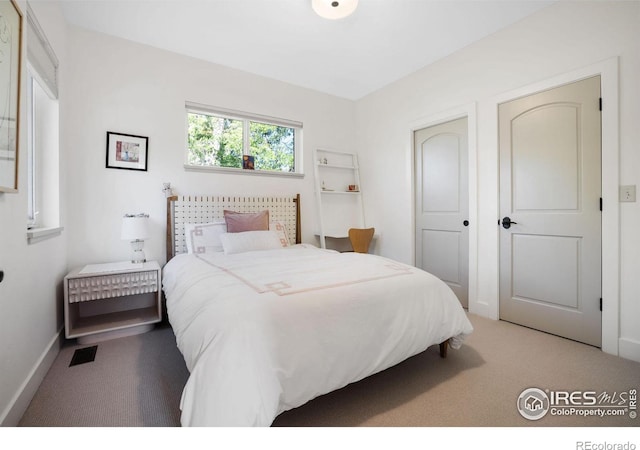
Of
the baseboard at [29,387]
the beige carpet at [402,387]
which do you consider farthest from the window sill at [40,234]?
the beige carpet at [402,387]

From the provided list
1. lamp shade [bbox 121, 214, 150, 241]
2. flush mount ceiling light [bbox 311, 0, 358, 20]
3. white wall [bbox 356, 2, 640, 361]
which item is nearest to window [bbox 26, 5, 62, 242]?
lamp shade [bbox 121, 214, 150, 241]

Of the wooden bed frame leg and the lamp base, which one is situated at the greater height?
the lamp base

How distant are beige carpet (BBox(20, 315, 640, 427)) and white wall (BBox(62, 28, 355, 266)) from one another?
1106 mm

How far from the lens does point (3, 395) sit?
3.92ft

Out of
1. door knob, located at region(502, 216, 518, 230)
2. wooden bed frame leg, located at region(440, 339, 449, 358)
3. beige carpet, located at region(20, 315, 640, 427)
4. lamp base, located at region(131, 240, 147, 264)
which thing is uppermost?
door knob, located at region(502, 216, 518, 230)

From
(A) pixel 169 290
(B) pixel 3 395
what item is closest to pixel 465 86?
(A) pixel 169 290

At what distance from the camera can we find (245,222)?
9.41 feet

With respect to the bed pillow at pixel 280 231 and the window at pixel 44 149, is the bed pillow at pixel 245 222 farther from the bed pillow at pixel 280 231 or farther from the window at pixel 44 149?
the window at pixel 44 149

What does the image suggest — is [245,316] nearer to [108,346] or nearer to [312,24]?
[108,346]

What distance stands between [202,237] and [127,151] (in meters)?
1.09

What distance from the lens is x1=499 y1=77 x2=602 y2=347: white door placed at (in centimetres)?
211

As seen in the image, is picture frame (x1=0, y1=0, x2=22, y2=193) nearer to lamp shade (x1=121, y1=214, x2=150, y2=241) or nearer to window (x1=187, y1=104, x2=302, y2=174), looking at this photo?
lamp shade (x1=121, y1=214, x2=150, y2=241)

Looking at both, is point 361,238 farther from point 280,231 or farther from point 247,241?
point 247,241

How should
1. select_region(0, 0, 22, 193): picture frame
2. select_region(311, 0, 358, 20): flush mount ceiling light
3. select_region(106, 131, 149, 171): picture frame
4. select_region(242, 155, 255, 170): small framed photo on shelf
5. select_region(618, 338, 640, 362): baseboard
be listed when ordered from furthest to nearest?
select_region(242, 155, 255, 170): small framed photo on shelf < select_region(106, 131, 149, 171): picture frame < select_region(311, 0, 358, 20): flush mount ceiling light < select_region(618, 338, 640, 362): baseboard < select_region(0, 0, 22, 193): picture frame
